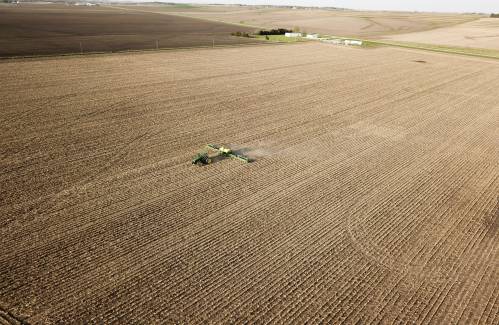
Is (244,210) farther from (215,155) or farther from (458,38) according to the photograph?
(458,38)

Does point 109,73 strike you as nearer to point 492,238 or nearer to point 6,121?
point 6,121

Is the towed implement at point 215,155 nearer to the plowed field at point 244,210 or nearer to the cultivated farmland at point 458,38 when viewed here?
the plowed field at point 244,210

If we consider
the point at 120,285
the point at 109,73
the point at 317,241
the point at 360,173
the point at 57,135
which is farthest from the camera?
the point at 109,73

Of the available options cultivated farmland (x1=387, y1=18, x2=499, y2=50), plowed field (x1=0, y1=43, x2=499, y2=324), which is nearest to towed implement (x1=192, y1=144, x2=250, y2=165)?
plowed field (x1=0, y1=43, x2=499, y2=324)

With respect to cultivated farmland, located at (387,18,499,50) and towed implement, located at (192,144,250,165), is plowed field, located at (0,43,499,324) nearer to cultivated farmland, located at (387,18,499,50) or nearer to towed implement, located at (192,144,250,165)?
towed implement, located at (192,144,250,165)

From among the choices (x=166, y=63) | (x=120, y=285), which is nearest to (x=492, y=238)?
(x=120, y=285)

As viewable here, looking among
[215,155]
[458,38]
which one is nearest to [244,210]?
[215,155]
